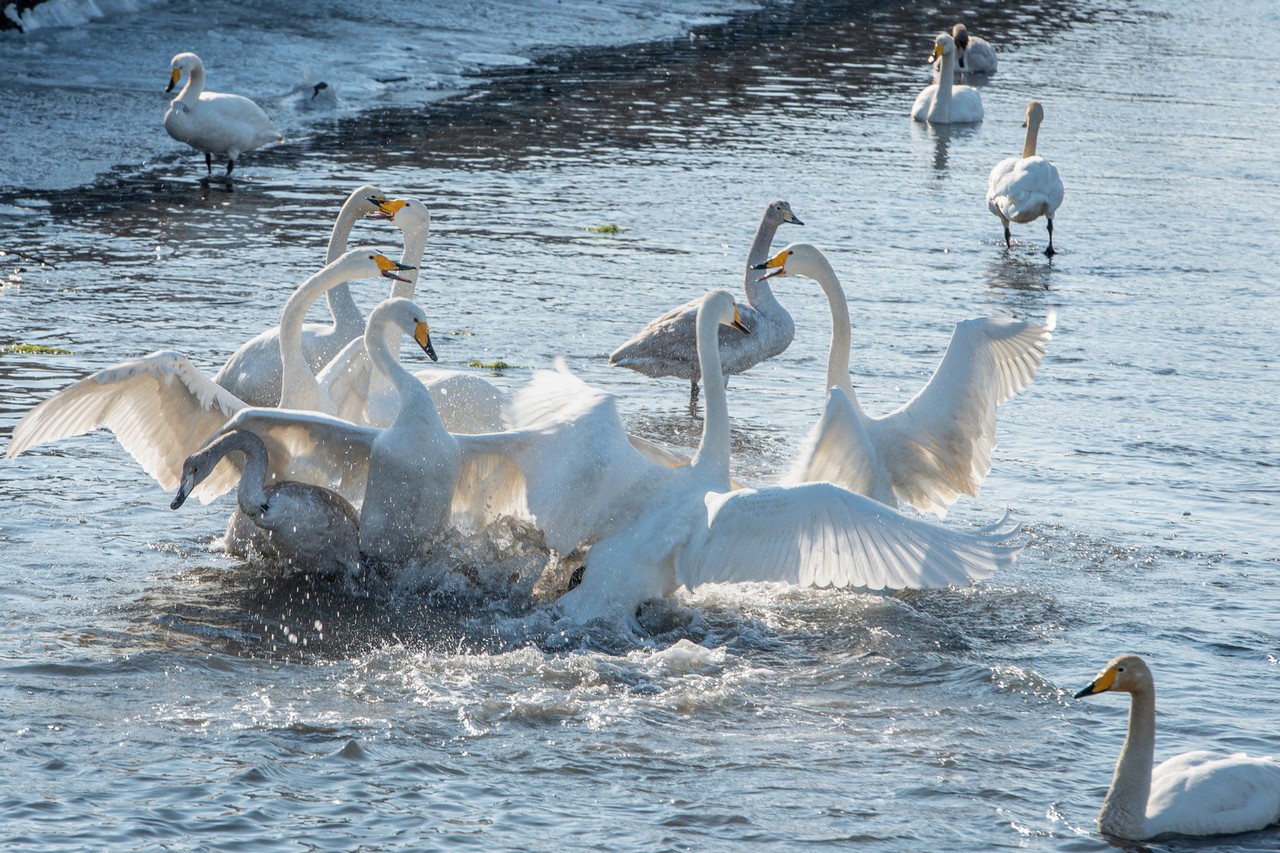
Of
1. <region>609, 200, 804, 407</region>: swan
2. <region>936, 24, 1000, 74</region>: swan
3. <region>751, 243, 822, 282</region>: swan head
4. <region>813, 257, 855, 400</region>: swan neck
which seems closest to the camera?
<region>813, 257, 855, 400</region>: swan neck

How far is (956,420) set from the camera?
297 inches

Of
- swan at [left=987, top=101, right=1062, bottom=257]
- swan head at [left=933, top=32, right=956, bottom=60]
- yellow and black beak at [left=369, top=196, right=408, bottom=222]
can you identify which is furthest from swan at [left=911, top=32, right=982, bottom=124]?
yellow and black beak at [left=369, top=196, right=408, bottom=222]

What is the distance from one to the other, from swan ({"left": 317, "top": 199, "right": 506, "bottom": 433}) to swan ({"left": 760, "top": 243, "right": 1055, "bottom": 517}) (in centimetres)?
165

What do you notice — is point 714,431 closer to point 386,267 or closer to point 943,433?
point 943,433

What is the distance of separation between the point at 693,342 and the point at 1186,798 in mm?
4896

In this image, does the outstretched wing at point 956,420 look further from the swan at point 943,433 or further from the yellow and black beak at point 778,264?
the yellow and black beak at point 778,264

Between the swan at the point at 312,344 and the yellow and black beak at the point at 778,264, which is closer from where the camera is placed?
the yellow and black beak at the point at 778,264

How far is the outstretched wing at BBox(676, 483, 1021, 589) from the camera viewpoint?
20.7 feet

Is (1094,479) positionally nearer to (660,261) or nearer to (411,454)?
(411,454)

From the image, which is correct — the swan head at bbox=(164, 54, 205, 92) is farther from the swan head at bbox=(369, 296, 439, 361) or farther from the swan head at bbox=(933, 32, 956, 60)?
the swan head at bbox=(369, 296, 439, 361)

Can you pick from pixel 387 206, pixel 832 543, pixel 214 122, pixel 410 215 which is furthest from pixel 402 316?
pixel 214 122

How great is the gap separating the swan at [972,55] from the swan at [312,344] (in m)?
16.5

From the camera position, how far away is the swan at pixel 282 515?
697 centimetres

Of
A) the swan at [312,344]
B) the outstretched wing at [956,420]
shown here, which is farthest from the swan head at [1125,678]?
the swan at [312,344]
